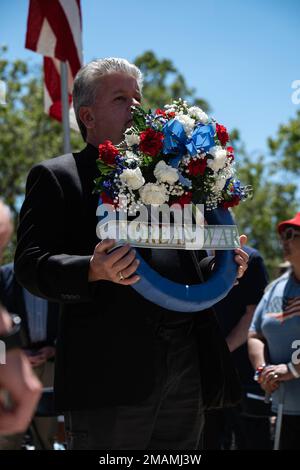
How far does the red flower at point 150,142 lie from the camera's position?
308cm

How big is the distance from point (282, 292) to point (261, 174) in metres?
24.3

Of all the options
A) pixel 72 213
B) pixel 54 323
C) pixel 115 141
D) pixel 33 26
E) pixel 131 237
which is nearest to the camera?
pixel 131 237

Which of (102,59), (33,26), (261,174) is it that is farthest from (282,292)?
(261,174)

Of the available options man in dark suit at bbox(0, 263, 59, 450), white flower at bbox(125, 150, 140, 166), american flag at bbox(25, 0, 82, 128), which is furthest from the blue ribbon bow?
american flag at bbox(25, 0, 82, 128)

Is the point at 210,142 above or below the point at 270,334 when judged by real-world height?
above

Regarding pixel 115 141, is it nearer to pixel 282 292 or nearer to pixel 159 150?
pixel 159 150

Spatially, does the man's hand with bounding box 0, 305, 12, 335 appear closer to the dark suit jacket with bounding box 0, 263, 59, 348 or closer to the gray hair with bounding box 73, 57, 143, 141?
the gray hair with bounding box 73, 57, 143, 141

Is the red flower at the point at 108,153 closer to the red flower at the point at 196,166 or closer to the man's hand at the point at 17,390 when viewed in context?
the red flower at the point at 196,166

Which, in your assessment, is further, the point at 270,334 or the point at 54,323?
the point at 54,323

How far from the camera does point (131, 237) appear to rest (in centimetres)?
296

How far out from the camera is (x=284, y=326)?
492 centimetres

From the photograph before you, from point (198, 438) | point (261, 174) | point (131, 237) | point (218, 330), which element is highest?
point (261, 174)

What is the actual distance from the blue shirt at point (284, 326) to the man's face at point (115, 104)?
1997 millimetres

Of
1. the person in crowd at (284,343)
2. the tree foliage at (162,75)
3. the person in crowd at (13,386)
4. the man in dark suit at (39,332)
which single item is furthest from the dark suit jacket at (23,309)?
the tree foliage at (162,75)
